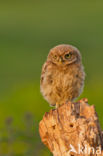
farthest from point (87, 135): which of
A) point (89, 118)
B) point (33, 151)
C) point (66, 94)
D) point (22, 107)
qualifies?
point (22, 107)

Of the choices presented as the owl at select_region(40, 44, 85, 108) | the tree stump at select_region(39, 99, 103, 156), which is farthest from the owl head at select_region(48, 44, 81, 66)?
the tree stump at select_region(39, 99, 103, 156)

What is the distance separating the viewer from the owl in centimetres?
872

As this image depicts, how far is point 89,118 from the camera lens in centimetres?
636

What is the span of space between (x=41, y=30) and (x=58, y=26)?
201cm

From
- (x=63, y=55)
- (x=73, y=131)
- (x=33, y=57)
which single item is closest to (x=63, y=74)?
(x=63, y=55)

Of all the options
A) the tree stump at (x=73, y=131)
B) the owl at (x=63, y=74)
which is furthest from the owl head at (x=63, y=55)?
the tree stump at (x=73, y=131)

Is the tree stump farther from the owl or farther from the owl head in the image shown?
the owl head

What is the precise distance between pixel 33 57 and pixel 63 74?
2030cm

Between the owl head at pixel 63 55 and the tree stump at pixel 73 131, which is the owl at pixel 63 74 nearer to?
the owl head at pixel 63 55

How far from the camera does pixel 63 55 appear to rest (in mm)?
8781

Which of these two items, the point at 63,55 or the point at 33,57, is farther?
the point at 33,57

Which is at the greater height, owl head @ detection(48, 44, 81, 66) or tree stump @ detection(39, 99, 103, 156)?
owl head @ detection(48, 44, 81, 66)

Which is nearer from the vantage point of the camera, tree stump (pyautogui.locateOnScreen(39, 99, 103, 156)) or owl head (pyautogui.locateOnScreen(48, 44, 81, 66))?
tree stump (pyautogui.locateOnScreen(39, 99, 103, 156))

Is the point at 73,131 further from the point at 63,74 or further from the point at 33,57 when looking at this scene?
the point at 33,57
